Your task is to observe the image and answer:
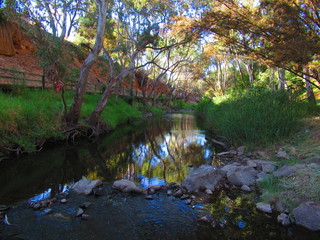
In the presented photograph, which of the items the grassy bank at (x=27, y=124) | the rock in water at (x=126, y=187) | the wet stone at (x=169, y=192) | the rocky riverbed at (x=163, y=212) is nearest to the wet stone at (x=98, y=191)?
the rocky riverbed at (x=163, y=212)

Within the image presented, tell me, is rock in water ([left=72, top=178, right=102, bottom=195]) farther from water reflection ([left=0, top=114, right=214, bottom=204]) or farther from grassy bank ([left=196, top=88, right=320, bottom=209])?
grassy bank ([left=196, top=88, right=320, bottom=209])

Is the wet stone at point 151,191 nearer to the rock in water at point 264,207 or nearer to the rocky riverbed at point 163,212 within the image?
the rocky riverbed at point 163,212

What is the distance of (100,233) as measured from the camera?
3.41 metres

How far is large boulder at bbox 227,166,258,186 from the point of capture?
5.30 m

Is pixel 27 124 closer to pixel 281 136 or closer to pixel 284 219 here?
pixel 284 219

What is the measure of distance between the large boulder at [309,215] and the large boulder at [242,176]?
162 cm

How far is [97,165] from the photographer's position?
24.3 ft

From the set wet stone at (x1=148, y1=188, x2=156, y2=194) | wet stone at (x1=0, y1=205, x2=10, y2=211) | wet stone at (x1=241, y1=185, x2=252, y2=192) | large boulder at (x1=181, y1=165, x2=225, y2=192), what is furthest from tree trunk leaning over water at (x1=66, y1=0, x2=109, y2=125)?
wet stone at (x1=241, y1=185, x2=252, y2=192)

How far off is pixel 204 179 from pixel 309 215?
2.16 metres

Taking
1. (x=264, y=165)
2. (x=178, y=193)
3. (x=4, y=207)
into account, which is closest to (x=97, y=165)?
(x=4, y=207)

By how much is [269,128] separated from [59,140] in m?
8.34

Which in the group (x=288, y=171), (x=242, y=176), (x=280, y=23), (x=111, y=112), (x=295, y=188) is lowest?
(x=242, y=176)

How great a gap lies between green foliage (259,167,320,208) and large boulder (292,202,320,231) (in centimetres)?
30

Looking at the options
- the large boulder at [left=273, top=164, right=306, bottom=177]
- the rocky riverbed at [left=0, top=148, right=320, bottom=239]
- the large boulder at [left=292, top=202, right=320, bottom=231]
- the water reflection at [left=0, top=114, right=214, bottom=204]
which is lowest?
the water reflection at [left=0, top=114, right=214, bottom=204]
